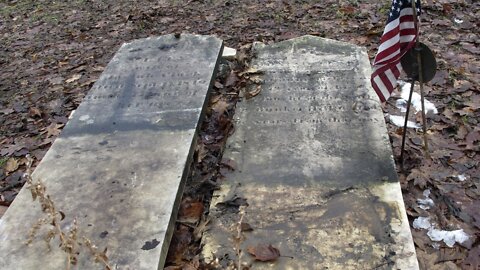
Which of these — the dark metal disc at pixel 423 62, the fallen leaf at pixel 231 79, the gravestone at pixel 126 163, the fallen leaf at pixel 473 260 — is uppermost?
the dark metal disc at pixel 423 62

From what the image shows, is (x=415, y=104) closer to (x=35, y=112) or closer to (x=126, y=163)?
(x=126, y=163)

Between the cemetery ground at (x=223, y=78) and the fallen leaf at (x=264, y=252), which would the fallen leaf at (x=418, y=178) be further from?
the fallen leaf at (x=264, y=252)

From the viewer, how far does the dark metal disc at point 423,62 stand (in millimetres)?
3361

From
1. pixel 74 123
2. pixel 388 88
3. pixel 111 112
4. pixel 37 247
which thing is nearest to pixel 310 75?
pixel 388 88

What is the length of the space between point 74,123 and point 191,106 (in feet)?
3.08

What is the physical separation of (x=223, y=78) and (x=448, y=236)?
2.67m

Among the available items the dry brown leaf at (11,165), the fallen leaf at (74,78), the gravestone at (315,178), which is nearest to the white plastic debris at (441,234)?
the gravestone at (315,178)

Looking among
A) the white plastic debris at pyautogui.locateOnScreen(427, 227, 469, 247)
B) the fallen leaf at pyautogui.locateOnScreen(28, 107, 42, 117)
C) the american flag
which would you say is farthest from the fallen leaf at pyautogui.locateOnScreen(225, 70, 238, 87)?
the white plastic debris at pyautogui.locateOnScreen(427, 227, 469, 247)

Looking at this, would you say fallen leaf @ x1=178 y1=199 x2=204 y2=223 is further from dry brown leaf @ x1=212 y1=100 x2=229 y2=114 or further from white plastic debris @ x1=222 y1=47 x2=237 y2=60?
white plastic debris @ x1=222 y1=47 x2=237 y2=60

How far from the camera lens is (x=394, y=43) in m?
3.36

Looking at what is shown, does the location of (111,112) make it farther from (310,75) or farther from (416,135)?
(416,135)

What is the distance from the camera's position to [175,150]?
11.5 feet

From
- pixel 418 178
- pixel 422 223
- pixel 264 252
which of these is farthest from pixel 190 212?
pixel 418 178

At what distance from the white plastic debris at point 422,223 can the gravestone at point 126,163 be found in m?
1.54
